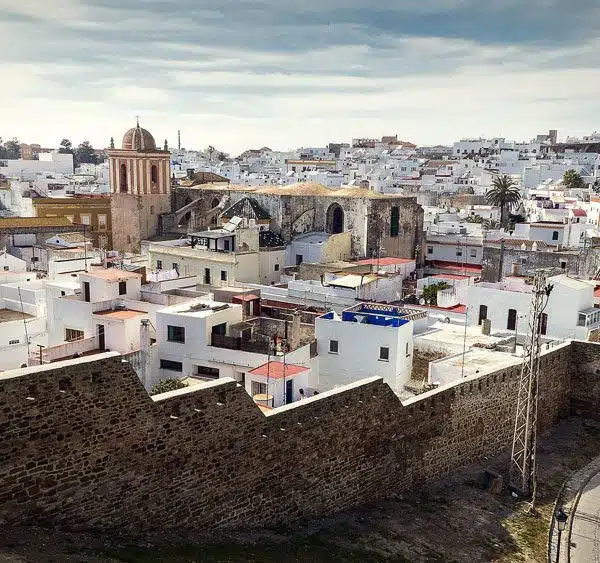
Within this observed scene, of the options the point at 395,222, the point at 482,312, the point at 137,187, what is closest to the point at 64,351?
the point at 482,312

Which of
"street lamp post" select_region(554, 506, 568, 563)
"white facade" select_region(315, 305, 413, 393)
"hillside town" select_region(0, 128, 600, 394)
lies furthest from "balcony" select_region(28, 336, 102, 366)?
"street lamp post" select_region(554, 506, 568, 563)

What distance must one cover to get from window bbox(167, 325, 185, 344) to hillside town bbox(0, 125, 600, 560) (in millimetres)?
37

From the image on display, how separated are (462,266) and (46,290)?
18931 mm

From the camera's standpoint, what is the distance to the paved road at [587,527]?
1029 cm

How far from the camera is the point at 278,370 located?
15.1 m

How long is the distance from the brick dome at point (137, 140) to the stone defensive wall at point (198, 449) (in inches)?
1039

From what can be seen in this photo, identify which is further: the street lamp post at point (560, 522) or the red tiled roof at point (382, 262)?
the red tiled roof at point (382, 262)

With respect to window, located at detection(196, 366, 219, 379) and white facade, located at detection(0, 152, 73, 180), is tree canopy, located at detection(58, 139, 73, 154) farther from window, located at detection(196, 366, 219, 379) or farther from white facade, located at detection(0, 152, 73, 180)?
window, located at detection(196, 366, 219, 379)

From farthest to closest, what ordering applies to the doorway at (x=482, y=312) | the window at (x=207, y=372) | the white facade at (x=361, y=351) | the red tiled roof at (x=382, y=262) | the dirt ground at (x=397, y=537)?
1. the red tiled roof at (x=382, y=262)
2. the doorway at (x=482, y=312)
3. the window at (x=207, y=372)
4. the white facade at (x=361, y=351)
5. the dirt ground at (x=397, y=537)

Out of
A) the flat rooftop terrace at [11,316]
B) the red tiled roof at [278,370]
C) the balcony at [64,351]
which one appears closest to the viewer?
the red tiled roof at [278,370]

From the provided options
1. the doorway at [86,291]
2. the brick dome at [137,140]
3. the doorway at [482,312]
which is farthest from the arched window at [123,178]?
the doorway at [482,312]

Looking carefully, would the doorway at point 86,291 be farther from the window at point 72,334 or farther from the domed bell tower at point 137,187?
the domed bell tower at point 137,187

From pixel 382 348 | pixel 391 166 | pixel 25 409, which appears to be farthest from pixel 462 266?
pixel 391 166

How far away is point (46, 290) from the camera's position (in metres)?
22.1
